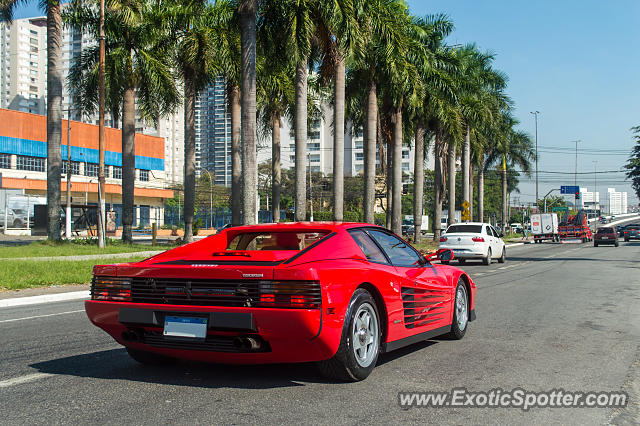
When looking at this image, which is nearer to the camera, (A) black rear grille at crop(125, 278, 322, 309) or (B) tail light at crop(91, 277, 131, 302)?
(A) black rear grille at crop(125, 278, 322, 309)

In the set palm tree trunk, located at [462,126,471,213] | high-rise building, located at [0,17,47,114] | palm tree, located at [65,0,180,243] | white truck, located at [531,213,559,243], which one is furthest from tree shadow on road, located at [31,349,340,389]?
high-rise building, located at [0,17,47,114]

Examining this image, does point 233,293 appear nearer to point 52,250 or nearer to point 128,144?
point 52,250

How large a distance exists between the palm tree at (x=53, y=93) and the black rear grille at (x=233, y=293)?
2335 cm

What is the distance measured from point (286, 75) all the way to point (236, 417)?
29.8 meters

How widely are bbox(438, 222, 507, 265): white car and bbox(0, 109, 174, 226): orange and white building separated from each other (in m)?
42.2

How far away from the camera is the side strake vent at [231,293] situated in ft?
16.0

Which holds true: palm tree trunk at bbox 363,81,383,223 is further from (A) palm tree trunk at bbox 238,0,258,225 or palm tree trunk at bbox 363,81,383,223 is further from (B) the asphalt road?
(B) the asphalt road

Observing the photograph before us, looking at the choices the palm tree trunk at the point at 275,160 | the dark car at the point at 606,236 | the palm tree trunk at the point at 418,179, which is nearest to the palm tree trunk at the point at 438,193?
the palm tree trunk at the point at 418,179

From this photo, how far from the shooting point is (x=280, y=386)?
5.33m

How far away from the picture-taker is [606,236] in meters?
48.5

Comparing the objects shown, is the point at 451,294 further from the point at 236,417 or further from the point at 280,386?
the point at 236,417

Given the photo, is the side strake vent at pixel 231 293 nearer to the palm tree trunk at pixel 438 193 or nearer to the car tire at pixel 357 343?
the car tire at pixel 357 343

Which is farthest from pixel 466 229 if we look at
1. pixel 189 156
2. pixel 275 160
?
pixel 275 160

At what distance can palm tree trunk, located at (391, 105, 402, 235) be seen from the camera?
3309cm
